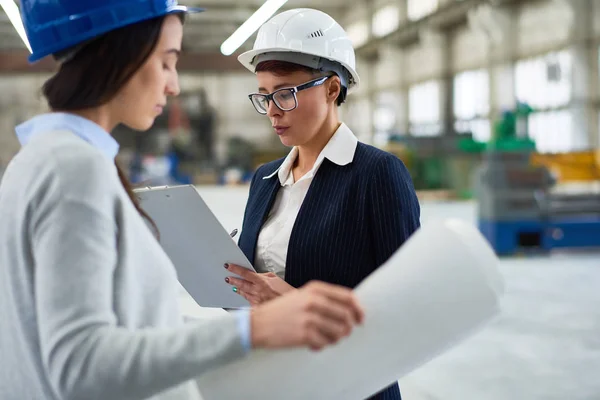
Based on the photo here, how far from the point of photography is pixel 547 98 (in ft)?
46.7

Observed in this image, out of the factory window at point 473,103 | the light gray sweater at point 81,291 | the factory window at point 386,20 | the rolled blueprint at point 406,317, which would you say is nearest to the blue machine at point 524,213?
the rolled blueprint at point 406,317

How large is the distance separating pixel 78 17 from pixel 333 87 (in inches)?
36.1

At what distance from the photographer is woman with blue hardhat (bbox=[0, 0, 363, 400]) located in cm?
72

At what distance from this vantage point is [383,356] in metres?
0.78

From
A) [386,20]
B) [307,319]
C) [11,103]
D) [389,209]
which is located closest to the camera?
[307,319]

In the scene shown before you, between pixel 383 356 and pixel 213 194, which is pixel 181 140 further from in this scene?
pixel 383 356

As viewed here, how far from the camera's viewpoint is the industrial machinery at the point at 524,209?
7.21 meters

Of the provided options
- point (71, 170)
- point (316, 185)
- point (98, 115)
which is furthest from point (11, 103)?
point (71, 170)

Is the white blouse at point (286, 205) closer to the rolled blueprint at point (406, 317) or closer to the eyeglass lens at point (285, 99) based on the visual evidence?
the eyeglass lens at point (285, 99)

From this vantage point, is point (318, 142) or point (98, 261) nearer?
point (98, 261)

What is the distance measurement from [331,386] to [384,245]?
69 centimetres

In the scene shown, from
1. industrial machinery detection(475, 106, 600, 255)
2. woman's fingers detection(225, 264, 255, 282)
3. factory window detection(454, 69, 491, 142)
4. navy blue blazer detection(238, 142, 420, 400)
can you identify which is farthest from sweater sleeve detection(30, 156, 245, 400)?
factory window detection(454, 69, 491, 142)

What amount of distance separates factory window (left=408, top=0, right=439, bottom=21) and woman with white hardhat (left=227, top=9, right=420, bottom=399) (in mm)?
16903

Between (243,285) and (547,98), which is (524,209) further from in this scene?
(547,98)
